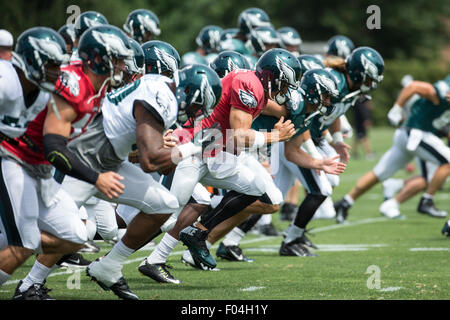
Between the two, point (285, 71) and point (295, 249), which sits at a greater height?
point (285, 71)

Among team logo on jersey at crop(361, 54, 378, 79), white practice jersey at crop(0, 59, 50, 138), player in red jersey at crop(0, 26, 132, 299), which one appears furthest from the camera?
team logo on jersey at crop(361, 54, 378, 79)

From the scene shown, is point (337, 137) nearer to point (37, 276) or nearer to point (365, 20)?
point (37, 276)

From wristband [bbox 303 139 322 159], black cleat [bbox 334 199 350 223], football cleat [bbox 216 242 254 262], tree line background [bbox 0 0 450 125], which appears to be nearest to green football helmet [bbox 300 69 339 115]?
wristband [bbox 303 139 322 159]

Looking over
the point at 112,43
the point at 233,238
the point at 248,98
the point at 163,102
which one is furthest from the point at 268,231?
the point at 112,43

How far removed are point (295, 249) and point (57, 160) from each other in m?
3.38

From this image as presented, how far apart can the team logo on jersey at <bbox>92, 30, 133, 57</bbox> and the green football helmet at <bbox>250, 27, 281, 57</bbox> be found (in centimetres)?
485

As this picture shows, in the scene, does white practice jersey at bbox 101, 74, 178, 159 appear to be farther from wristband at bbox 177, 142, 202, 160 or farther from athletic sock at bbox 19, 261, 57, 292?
athletic sock at bbox 19, 261, 57, 292

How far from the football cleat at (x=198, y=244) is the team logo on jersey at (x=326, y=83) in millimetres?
1575

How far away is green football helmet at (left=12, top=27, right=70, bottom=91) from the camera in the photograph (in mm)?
4348

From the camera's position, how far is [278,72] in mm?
5980

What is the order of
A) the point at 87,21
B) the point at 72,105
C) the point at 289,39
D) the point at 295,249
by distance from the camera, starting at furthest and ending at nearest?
the point at 289,39 < the point at 87,21 < the point at 295,249 < the point at 72,105

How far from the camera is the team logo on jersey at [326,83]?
665 centimetres

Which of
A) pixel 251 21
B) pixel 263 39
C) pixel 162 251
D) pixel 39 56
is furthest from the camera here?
pixel 251 21
